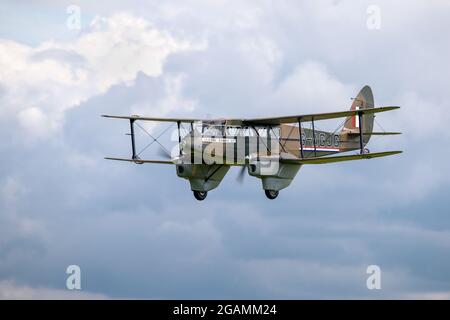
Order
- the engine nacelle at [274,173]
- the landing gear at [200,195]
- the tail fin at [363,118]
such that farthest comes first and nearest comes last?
the tail fin at [363,118] < the landing gear at [200,195] < the engine nacelle at [274,173]

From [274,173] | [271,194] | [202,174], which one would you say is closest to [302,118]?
[274,173]

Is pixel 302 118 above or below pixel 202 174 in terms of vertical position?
above

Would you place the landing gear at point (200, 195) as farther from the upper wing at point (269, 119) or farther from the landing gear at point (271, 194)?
the upper wing at point (269, 119)

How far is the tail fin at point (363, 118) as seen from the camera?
46.8m

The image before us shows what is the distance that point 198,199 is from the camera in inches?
1635

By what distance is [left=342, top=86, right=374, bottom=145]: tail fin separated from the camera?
4678 cm

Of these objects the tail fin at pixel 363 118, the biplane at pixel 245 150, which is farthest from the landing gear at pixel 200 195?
the tail fin at pixel 363 118

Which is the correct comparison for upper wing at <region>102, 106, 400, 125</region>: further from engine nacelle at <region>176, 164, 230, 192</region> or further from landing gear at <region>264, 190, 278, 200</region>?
landing gear at <region>264, 190, 278, 200</region>

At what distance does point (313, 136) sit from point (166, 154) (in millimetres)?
6596

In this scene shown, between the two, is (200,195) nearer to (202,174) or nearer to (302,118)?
(202,174)

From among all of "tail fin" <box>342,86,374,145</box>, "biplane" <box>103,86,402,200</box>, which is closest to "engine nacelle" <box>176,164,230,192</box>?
"biplane" <box>103,86,402,200</box>

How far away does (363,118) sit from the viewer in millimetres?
47594

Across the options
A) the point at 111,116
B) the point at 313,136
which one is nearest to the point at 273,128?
the point at 313,136

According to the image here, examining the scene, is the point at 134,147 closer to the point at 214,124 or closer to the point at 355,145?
the point at 214,124
